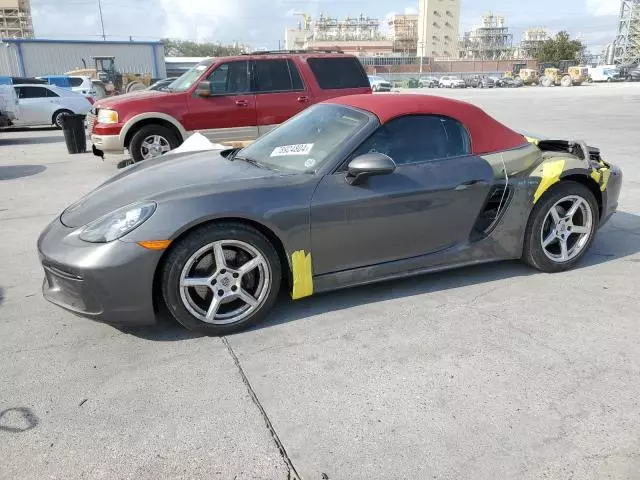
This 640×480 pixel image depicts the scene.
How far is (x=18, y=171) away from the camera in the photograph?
8.92 m

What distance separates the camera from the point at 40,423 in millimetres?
2396

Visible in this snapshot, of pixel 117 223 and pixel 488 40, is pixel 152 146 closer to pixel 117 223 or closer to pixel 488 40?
pixel 117 223

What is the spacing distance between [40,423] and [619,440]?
8.54ft

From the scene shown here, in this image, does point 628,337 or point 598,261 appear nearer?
point 628,337

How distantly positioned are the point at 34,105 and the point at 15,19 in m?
91.1

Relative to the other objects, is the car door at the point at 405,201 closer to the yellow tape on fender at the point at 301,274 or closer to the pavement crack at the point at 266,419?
the yellow tape on fender at the point at 301,274

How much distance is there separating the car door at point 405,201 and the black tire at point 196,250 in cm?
29

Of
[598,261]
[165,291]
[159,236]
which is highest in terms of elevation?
[159,236]

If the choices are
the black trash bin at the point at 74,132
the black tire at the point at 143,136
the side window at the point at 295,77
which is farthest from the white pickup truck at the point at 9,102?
the side window at the point at 295,77

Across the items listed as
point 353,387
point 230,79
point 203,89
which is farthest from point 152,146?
point 353,387

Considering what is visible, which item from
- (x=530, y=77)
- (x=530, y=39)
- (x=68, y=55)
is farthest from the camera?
(x=530, y=39)

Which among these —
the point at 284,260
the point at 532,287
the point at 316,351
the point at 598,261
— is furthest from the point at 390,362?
the point at 598,261

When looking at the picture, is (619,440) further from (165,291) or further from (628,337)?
(165,291)

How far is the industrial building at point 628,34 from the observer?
9981 cm
